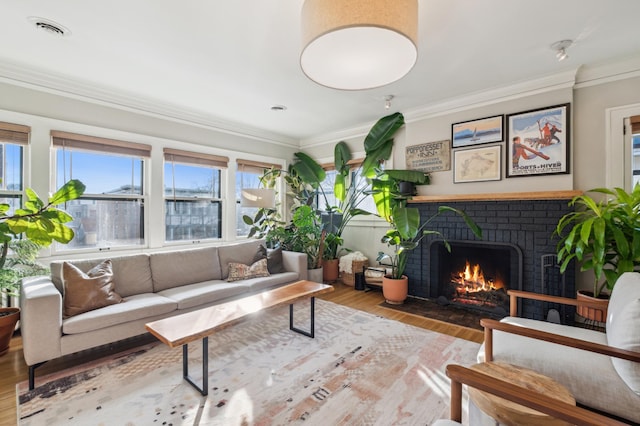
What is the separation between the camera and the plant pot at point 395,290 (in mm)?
3752

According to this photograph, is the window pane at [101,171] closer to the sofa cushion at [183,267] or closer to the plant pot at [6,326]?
the sofa cushion at [183,267]

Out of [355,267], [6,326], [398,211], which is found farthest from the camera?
[355,267]

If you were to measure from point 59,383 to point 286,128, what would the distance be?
4.15 meters

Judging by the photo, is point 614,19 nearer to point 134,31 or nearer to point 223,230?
point 134,31

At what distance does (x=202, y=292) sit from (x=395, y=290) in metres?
2.33

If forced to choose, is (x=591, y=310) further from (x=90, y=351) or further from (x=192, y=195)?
(x=192, y=195)

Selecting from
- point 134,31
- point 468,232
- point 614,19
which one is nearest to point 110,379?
point 134,31

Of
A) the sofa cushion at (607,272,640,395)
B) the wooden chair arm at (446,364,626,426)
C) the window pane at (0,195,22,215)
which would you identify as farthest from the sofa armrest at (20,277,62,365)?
the sofa cushion at (607,272,640,395)

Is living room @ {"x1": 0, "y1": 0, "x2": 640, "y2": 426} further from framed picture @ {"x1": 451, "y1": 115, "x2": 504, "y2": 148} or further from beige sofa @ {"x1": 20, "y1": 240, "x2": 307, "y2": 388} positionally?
beige sofa @ {"x1": 20, "y1": 240, "x2": 307, "y2": 388}

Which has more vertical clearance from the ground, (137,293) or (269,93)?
(269,93)

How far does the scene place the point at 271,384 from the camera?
6.64 ft

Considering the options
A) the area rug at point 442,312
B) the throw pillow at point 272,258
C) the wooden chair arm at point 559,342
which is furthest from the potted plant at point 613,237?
the throw pillow at point 272,258

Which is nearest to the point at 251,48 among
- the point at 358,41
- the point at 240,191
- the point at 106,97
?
the point at 358,41

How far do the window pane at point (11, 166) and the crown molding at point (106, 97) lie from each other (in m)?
0.65
